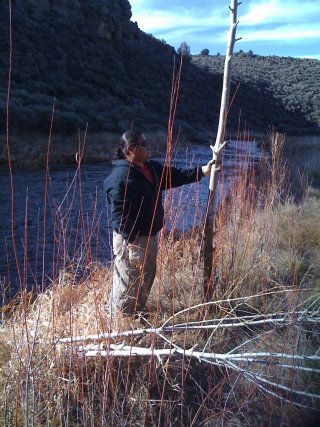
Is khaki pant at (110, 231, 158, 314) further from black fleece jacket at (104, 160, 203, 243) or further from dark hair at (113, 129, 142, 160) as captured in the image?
dark hair at (113, 129, 142, 160)

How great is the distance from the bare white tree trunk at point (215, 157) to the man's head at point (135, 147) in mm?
437

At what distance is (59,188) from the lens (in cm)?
1184

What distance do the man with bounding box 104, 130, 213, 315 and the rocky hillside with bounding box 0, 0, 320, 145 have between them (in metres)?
16.3

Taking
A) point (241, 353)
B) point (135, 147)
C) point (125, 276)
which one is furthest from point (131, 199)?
point (241, 353)

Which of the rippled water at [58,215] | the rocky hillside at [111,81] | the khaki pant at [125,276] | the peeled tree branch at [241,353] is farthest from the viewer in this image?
the rocky hillside at [111,81]

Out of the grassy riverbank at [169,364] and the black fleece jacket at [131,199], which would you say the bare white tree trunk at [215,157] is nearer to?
the grassy riverbank at [169,364]

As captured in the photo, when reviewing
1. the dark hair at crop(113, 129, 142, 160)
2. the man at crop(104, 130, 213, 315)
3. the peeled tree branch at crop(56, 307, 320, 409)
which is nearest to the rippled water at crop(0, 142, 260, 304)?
the man at crop(104, 130, 213, 315)

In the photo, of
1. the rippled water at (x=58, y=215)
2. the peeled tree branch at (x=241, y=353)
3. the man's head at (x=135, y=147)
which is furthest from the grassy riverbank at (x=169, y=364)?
the rippled water at (x=58, y=215)

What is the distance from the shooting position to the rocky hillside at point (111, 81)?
23.8 metres

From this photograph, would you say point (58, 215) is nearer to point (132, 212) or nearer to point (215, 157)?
point (132, 212)

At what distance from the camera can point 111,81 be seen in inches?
1233

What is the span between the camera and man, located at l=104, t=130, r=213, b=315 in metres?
3.30

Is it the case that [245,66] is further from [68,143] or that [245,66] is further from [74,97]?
[68,143]

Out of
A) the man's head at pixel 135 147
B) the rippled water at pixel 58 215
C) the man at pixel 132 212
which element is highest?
the man's head at pixel 135 147
